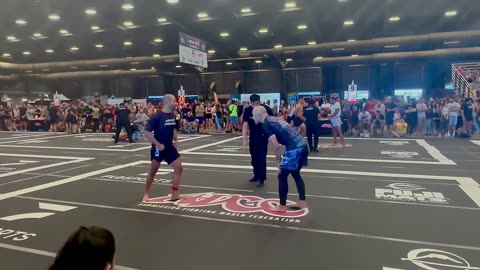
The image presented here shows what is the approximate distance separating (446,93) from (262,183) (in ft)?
73.7

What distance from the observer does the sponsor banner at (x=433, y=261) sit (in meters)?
3.11

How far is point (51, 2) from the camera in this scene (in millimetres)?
13977

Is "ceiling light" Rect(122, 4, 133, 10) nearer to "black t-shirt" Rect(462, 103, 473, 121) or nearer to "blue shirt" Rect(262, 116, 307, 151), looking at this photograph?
"blue shirt" Rect(262, 116, 307, 151)

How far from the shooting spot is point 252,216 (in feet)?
15.2

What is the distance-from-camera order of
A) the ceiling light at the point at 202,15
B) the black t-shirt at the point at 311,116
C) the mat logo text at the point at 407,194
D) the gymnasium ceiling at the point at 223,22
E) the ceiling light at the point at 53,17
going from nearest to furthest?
the mat logo text at the point at 407,194
the black t-shirt at the point at 311,116
the gymnasium ceiling at the point at 223,22
the ceiling light at the point at 53,17
the ceiling light at the point at 202,15

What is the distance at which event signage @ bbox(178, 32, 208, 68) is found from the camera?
46.7 feet

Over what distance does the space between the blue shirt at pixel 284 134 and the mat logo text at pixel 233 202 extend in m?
0.90

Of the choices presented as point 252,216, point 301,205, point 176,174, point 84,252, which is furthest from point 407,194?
point 84,252

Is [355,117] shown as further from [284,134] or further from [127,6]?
[284,134]

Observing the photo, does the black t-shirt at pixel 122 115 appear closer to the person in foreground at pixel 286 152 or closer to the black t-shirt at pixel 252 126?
the black t-shirt at pixel 252 126

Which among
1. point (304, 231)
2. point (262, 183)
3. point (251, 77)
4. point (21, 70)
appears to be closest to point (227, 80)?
point (251, 77)

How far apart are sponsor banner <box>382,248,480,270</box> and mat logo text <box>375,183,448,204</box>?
199cm

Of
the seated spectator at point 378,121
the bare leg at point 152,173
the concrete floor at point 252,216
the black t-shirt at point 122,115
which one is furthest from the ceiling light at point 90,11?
the seated spectator at point 378,121

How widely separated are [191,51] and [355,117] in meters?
7.84
